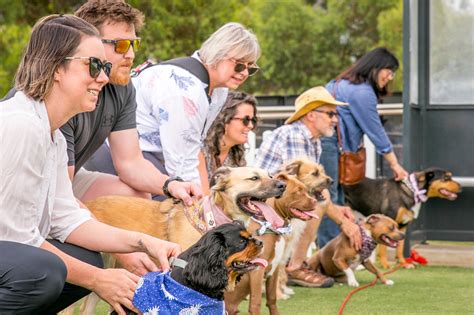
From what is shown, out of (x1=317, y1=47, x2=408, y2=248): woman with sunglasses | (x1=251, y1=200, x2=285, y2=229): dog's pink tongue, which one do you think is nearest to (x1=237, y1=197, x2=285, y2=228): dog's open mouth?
(x1=251, y1=200, x2=285, y2=229): dog's pink tongue

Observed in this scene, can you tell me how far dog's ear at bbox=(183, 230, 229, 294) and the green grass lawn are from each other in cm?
255

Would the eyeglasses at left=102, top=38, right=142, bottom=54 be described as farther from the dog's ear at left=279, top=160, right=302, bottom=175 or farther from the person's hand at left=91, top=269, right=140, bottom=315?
the dog's ear at left=279, top=160, right=302, bottom=175

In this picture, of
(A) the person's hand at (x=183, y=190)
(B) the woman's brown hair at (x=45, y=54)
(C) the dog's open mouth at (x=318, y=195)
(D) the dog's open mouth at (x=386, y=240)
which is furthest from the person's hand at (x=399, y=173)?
(B) the woman's brown hair at (x=45, y=54)

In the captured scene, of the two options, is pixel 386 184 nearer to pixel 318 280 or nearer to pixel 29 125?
pixel 318 280

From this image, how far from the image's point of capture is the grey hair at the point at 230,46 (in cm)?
614

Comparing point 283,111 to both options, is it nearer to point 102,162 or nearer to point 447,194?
point 447,194

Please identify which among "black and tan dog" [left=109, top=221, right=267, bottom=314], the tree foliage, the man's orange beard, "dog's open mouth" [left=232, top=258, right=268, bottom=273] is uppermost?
the man's orange beard

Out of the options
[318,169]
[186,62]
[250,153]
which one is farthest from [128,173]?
[250,153]

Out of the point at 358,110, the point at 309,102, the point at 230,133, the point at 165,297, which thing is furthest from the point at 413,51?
the point at 165,297

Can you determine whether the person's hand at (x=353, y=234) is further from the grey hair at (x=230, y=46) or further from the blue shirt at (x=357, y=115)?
the grey hair at (x=230, y=46)

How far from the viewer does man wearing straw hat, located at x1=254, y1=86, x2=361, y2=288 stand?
8.06m

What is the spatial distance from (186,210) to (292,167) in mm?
2434

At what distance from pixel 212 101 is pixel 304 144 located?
1.92 m

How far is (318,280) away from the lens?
8039 millimetres
